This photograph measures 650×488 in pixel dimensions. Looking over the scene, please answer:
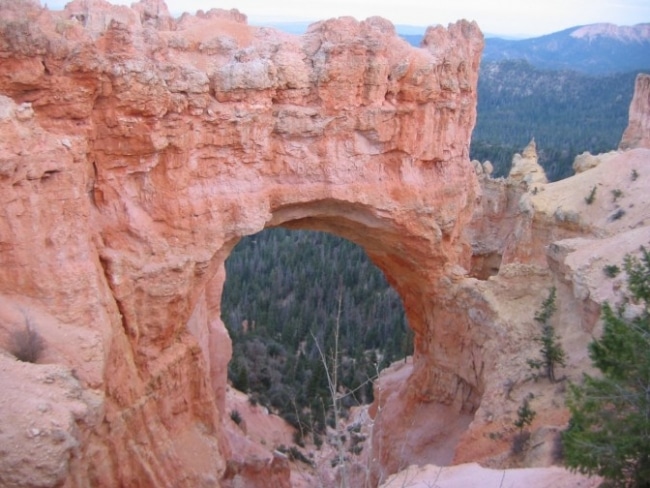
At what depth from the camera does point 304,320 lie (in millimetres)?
29953

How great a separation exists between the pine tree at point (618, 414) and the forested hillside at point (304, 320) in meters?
11.7

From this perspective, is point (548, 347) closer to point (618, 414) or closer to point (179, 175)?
point (618, 414)

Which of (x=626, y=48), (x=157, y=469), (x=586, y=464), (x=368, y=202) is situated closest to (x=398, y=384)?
(x=368, y=202)

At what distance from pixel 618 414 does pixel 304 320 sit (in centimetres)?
2343

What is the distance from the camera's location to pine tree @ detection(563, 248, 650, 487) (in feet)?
20.5

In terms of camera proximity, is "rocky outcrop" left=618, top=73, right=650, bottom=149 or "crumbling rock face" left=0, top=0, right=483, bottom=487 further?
"rocky outcrop" left=618, top=73, right=650, bottom=149

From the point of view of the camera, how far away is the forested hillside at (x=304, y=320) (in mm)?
23297

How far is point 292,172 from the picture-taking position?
1208 centimetres

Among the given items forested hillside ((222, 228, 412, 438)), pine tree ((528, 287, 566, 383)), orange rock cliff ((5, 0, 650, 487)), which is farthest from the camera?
forested hillside ((222, 228, 412, 438))

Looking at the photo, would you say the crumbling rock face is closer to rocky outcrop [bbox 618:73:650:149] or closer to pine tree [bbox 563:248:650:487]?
pine tree [bbox 563:248:650:487]

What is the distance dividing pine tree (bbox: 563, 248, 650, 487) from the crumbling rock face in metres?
2.44

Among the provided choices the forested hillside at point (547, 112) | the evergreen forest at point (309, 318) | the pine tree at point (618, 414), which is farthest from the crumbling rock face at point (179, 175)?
the forested hillside at point (547, 112)

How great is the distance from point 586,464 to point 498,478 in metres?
2.75

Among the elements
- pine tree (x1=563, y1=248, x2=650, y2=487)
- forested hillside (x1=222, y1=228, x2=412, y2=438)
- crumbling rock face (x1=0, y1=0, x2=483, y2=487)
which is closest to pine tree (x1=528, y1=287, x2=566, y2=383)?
crumbling rock face (x1=0, y1=0, x2=483, y2=487)
